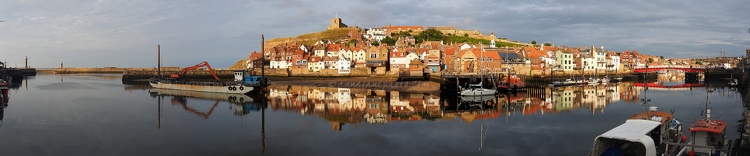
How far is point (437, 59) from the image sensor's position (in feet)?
253

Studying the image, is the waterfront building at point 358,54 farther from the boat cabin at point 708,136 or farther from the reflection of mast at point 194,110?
the boat cabin at point 708,136

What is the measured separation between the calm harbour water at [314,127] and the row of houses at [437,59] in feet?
120

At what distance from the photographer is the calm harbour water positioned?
18.4m

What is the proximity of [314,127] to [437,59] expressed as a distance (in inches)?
2152

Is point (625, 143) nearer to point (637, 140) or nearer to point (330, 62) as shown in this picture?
point (637, 140)

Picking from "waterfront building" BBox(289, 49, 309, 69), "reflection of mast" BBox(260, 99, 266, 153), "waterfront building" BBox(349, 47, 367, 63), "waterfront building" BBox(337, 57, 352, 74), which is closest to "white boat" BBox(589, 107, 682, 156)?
"reflection of mast" BBox(260, 99, 266, 153)

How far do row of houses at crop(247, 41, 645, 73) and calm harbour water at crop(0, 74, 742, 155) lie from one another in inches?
1445

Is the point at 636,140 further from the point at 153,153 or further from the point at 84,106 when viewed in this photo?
the point at 84,106

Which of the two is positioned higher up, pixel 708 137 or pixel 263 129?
pixel 708 137

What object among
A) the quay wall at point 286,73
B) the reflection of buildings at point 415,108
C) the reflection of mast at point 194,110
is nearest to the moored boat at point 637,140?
the reflection of buildings at point 415,108

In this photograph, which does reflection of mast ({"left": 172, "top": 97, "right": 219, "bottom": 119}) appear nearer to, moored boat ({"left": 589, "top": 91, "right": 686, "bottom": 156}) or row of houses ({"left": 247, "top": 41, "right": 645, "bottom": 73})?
moored boat ({"left": 589, "top": 91, "right": 686, "bottom": 156})

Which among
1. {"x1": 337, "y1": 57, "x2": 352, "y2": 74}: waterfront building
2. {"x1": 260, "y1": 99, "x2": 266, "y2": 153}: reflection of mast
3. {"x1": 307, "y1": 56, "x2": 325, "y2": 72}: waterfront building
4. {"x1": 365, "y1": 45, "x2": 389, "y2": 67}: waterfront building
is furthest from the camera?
{"x1": 365, "y1": 45, "x2": 389, "y2": 67}: waterfront building

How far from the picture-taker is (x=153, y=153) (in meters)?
17.4

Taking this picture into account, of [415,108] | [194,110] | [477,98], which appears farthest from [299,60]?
[415,108]
